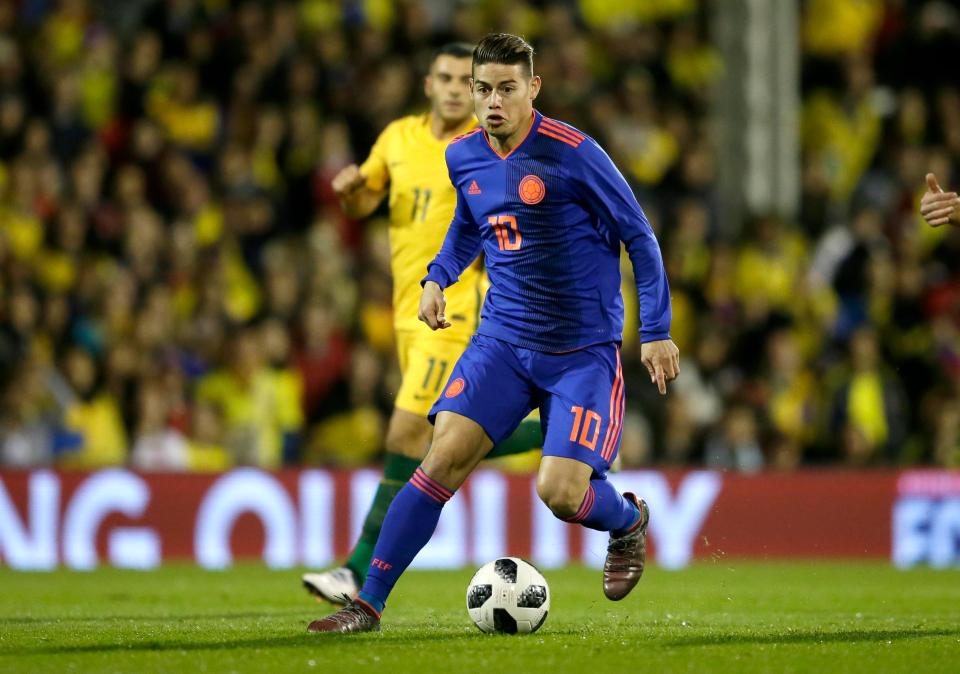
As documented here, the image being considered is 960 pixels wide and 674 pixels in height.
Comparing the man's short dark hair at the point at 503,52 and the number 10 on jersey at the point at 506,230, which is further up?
the man's short dark hair at the point at 503,52

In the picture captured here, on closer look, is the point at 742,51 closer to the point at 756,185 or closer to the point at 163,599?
the point at 756,185

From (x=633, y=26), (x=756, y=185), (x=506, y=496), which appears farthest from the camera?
(x=633, y=26)

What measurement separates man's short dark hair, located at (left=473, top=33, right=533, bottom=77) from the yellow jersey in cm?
157

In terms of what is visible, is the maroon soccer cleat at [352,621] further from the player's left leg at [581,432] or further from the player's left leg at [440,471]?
the player's left leg at [581,432]

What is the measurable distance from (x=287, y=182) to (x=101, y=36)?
207 cm

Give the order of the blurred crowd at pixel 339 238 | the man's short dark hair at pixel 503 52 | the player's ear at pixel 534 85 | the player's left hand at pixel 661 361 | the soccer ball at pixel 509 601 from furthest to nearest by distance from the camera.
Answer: the blurred crowd at pixel 339 238
the soccer ball at pixel 509 601
the player's ear at pixel 534 85
the man's short dark hair at pixel 503 52
the player's left hand at pixel 661 361

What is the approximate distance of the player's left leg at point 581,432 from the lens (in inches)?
257

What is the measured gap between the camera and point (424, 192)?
8.15 m

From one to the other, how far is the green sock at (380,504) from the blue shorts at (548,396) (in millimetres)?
1389

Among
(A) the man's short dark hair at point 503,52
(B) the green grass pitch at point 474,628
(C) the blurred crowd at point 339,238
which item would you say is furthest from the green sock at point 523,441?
(C) the blurred crowd at point 339,238

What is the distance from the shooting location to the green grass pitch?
18.9ft

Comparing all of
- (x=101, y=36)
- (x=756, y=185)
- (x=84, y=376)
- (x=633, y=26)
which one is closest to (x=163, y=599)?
(x=84, y=376)

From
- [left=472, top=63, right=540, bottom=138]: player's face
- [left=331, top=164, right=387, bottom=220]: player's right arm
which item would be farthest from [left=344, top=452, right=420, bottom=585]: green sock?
[left=472, top=63, right=540, bottom=138]: player's face

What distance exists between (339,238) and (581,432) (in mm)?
7765
